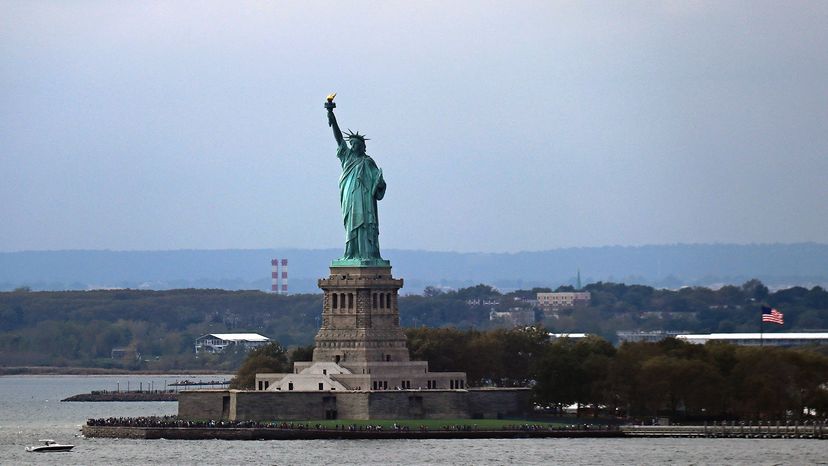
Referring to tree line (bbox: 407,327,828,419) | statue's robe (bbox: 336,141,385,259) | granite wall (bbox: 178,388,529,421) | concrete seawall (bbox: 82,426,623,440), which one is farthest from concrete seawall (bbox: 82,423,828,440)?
statue's robe (bbox: 336,141,385,259)

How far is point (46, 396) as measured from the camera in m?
186

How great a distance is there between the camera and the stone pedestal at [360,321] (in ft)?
407

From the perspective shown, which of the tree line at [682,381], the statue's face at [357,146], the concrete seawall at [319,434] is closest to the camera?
the concrete seawall at [319,434]

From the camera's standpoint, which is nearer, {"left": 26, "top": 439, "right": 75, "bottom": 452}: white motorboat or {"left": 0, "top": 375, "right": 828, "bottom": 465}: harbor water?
{"left": 0, "top": 375, "right": 828, "bottom": 465}: harbor water

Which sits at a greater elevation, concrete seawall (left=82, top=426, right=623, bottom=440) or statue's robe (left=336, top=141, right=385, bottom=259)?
statue's robe (left=336, top=141, right=385, bottom=259)

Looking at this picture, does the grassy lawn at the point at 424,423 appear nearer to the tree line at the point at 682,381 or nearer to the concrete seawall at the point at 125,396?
the tree line at the point at 682,381

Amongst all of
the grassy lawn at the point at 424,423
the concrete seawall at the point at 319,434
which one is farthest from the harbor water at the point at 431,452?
the grassy lawn at the point at 424,423

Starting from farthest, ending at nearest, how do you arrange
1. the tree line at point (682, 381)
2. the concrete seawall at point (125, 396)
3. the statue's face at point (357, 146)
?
the concrete seawall at point (125, 396)
the statue's face at point (357, 146)
the tree line at point (682, 381)

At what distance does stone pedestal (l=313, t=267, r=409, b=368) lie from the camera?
4879 inches

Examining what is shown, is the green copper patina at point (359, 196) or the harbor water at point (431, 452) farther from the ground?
the green copper patina at point (359, 196)

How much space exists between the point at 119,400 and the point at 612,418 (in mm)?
57062

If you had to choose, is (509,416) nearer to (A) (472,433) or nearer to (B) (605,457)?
(A) (472,433)

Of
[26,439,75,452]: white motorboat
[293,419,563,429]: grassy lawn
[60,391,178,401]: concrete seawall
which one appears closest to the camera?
[26,439,75,452]: white motorboat

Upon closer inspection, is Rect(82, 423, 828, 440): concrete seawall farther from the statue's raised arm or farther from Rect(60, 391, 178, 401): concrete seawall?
Result: Rect(60, 391, 178, 401): concrete seawall
